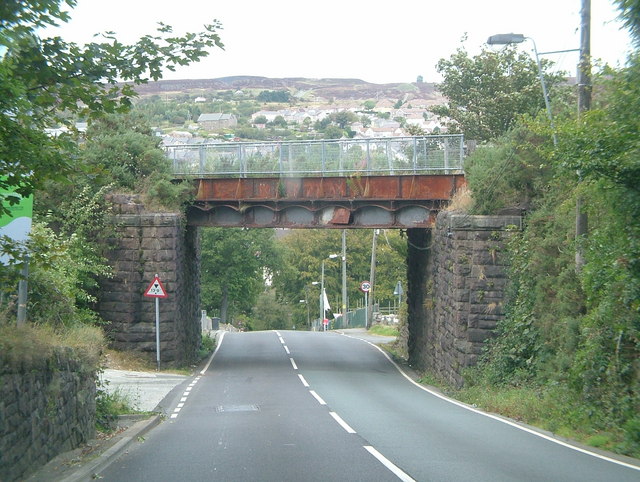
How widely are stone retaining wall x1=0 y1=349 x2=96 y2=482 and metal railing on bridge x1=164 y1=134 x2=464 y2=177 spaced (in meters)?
17.3

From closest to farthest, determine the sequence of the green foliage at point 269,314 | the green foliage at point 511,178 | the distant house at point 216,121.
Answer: the green foliage at point 511,178
the green foliage at point 269,314
the distant house at point 216,121

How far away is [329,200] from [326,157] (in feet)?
5.21

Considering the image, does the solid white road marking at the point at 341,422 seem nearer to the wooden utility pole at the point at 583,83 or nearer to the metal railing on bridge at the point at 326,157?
the wooden utility pole at the point at 583,83

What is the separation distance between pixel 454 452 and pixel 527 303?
1057 centimetres

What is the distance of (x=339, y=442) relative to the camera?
1300 centimetres

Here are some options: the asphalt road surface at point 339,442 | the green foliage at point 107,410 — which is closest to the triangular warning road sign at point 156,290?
the asphalt road surface at point 339,442

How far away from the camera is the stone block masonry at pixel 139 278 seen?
28781mm

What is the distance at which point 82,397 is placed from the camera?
12898 mm

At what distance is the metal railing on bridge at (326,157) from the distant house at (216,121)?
82.5 meters

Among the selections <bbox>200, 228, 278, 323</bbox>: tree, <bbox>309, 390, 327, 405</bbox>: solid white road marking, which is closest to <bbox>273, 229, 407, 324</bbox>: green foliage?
<bbox>200, 228, 278, 323</bbox>: tree

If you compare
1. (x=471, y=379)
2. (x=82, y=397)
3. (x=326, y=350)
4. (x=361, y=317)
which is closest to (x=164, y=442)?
(x=82, y=397)

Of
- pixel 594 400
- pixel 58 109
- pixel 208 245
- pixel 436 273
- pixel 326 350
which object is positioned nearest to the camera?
pixel 58 109

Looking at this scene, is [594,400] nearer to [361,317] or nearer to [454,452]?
[454,452]

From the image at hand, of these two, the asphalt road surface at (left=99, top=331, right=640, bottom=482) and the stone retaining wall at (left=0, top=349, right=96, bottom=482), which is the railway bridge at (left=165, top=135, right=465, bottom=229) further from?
the stone retaining wall at (left=0, top=349, right=96, bottom=482)
